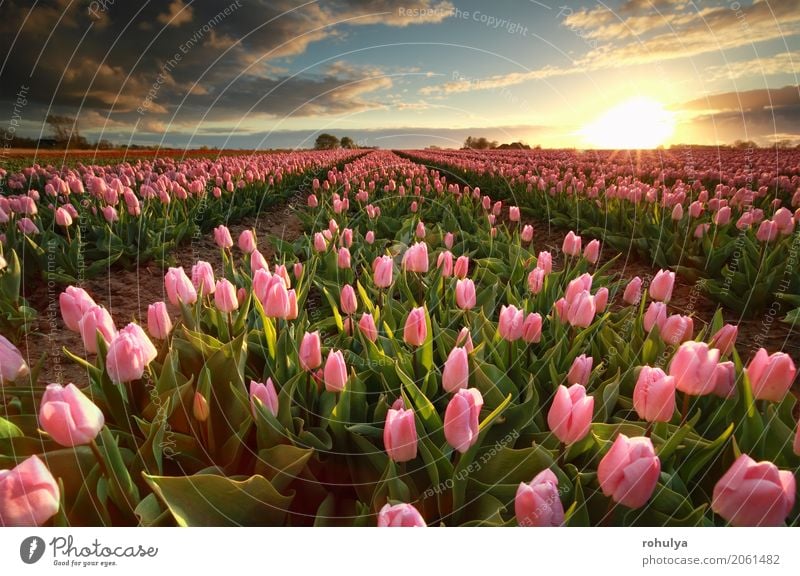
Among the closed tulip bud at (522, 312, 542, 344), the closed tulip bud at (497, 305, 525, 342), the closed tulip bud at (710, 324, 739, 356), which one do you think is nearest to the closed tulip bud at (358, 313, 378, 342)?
the closed tulip bud at (497, 305, 525, 342)

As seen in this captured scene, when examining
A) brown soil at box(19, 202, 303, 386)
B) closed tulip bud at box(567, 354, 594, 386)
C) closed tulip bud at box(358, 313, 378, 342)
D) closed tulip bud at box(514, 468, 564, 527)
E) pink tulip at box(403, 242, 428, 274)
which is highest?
pink tulip at box(403, 242, 428, 274)

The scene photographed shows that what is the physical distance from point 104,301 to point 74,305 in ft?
11.8

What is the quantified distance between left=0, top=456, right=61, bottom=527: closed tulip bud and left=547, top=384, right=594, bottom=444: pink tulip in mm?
1441

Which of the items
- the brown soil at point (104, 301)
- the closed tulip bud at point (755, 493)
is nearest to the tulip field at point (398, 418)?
the closed tulip bud at point (755, 493)

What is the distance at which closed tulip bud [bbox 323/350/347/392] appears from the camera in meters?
1.87

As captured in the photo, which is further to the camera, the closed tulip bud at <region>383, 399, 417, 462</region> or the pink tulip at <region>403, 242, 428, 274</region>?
the pink tulip at <region>403, 242, 428, 274</region>

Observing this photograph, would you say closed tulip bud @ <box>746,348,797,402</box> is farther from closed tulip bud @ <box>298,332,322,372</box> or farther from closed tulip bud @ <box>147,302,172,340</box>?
closed tulip bud @ <box>147,302,172,340</box>

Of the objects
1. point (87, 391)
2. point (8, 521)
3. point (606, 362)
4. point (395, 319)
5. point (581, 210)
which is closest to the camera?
point (8, 521)

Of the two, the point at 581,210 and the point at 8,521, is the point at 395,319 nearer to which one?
the point at 8,521

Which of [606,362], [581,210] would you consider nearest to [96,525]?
[606,362]

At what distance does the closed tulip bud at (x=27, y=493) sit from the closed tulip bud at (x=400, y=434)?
34.1 inches

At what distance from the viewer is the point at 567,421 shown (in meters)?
1.58
